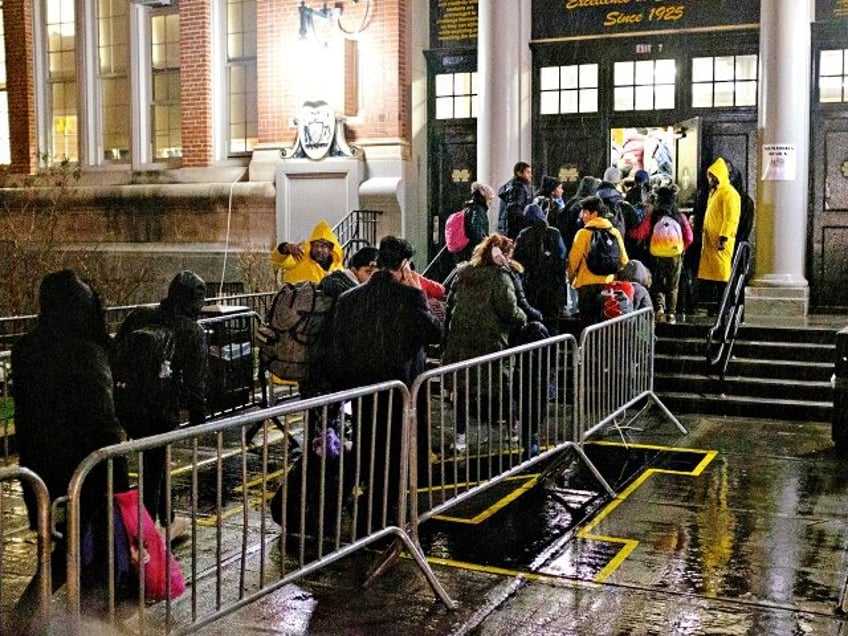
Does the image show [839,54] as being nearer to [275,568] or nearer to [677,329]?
[677,329]

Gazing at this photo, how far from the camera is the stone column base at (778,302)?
1288 cm

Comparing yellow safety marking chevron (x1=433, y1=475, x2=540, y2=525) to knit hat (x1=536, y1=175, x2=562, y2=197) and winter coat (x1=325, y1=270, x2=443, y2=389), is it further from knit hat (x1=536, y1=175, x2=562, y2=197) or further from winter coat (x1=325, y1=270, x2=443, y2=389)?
knit hat (x1=536, y1=175, x2=562, y2=197)

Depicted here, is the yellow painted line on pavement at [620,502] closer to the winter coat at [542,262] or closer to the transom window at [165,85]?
the winter coat at [542,262]

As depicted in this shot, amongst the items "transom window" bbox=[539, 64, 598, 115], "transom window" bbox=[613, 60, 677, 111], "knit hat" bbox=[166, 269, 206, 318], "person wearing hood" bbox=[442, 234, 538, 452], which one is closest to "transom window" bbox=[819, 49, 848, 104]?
"transom window" bbox=[613, 60, 677, 111]

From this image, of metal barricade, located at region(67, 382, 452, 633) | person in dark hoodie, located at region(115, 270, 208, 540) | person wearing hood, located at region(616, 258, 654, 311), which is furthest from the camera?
person wearing hood, located at region(616, 258, 654, 311)

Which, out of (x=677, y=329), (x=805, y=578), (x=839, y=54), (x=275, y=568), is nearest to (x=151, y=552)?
(x=275, y=568)

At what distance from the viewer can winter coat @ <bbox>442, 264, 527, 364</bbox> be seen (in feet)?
27.4

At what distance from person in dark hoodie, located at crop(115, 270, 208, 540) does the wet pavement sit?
67cm

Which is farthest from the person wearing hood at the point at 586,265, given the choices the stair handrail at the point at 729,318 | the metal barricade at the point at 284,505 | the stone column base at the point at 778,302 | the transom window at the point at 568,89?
the transom window at the point at 568,89

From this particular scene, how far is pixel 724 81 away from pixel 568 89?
2.23m

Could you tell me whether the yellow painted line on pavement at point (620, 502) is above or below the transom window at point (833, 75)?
below

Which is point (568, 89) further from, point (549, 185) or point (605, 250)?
point (605, 250)

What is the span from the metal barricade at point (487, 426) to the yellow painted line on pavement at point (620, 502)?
30 cm

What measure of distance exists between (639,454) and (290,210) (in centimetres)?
910
